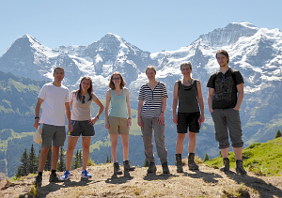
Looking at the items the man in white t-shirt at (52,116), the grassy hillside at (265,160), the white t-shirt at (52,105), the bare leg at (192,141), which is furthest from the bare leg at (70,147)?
the grassy hillside at (265,160)

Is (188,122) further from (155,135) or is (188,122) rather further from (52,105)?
(52,105)

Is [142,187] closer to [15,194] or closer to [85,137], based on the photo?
[85,137]

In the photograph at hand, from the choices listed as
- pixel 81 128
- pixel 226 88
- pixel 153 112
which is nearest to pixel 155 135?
pixel 153 112

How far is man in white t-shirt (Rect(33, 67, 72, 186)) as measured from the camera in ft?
28.3

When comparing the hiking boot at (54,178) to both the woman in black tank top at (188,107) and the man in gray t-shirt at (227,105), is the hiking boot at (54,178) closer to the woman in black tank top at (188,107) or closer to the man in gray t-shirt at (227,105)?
Answer: the woman in black tank top at (188,107)

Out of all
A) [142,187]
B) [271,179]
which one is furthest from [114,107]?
[271,179]

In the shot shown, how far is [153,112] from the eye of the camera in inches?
355

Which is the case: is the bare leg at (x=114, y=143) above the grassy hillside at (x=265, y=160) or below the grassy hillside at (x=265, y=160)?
above

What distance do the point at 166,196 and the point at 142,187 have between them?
1006 mm

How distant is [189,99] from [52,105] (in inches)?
204

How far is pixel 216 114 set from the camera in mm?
8602

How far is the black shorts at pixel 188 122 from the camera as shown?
891 cm

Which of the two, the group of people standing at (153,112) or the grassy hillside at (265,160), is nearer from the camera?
the group of people standing at (153,112)

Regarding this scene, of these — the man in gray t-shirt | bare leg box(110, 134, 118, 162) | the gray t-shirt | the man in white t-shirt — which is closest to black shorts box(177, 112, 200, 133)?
the man in gray t-shirt
